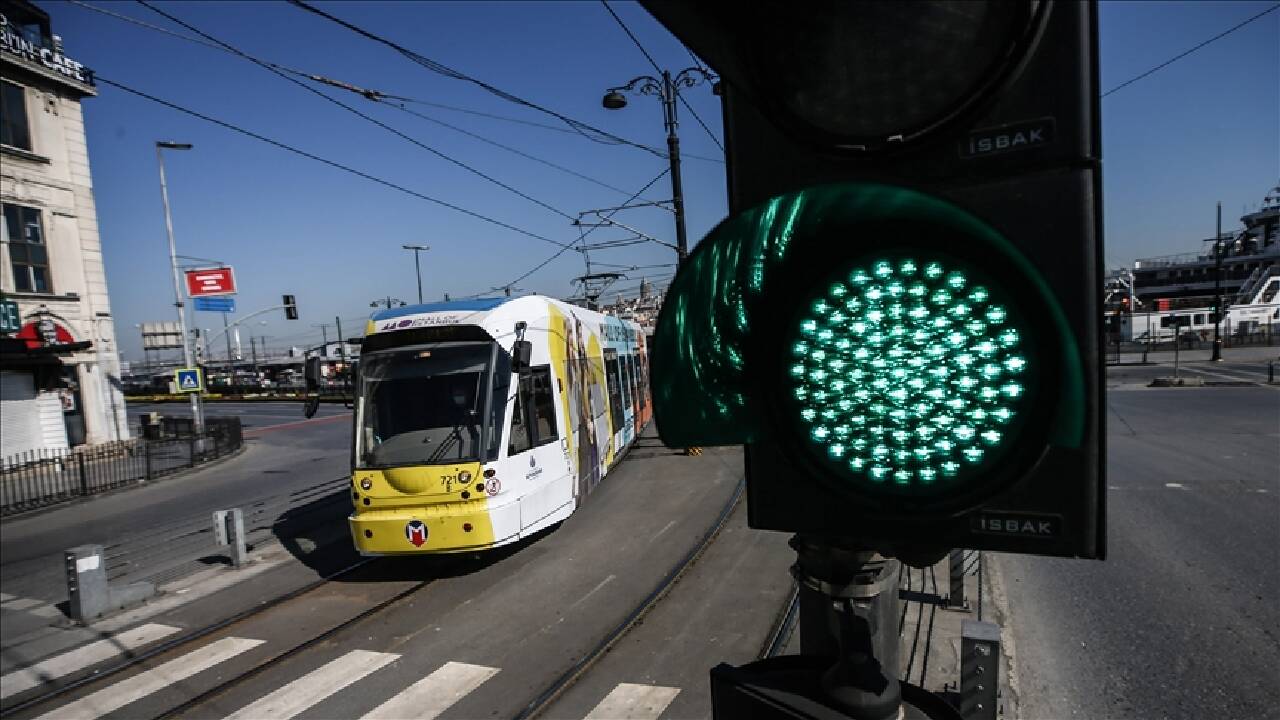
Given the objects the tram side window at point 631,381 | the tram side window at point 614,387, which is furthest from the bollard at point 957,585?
the tram side window at point 631,381

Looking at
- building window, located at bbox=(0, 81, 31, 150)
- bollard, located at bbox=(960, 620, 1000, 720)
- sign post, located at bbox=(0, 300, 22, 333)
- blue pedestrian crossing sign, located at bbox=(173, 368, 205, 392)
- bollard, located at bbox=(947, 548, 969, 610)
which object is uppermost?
building window, located at bbox=(0, 81, 31, 150)

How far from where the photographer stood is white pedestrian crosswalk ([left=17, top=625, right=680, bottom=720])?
5340 mm

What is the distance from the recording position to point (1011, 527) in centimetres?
79

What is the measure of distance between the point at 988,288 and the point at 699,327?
1.30 feet

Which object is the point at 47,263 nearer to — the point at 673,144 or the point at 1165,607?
the point at 673,144

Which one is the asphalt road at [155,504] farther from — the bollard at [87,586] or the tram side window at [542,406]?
the tram side window at [542,406]

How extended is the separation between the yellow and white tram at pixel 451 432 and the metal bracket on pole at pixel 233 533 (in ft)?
8.20

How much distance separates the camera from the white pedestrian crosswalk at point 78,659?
6.41 m

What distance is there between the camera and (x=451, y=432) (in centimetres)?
820

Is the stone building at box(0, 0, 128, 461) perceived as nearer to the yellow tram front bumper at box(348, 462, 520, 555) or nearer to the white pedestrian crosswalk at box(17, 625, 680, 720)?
the white pedestrian crosswalk at box(17, 625, 680, 720)

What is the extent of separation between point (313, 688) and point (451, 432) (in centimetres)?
321

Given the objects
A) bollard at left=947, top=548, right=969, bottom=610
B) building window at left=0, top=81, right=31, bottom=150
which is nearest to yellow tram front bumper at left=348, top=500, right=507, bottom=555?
bollard at left=947, top=548, right=969, bottom=610

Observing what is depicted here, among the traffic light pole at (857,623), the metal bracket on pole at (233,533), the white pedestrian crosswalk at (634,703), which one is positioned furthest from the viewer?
the metal bracket on pole at (233,533)

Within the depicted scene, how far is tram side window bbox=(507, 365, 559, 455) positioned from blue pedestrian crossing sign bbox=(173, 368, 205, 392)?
16.2 metres
